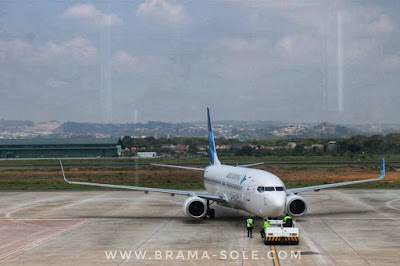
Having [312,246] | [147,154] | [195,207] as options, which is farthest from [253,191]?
[147,154]

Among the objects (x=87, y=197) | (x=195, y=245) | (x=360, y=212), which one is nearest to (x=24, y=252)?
(x=195, y=245)

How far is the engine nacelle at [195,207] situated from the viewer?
4131 cm

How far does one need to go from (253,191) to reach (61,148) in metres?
128

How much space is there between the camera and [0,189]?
75.1 metres

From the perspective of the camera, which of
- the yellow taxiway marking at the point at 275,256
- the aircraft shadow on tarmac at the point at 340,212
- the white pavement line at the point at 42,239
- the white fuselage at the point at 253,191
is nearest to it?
the yellow taxiway marking at the point at 275,256

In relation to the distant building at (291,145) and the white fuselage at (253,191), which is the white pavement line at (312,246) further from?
the distant building at (291,145)

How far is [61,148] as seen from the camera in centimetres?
15600

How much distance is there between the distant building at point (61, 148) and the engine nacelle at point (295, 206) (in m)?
106

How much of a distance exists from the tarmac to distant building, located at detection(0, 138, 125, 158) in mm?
90994

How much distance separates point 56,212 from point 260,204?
74.5 ft

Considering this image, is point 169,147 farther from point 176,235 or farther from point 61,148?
point 176,235

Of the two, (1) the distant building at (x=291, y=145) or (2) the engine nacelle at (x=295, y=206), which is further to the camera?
(1) the distant building at (x=291, y=145)

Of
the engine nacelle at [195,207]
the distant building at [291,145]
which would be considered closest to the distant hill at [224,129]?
the distant building at [291,145]

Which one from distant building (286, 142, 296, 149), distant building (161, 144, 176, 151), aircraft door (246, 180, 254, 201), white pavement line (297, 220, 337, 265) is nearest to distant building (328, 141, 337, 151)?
distant building (286, 142, 296, 149)
